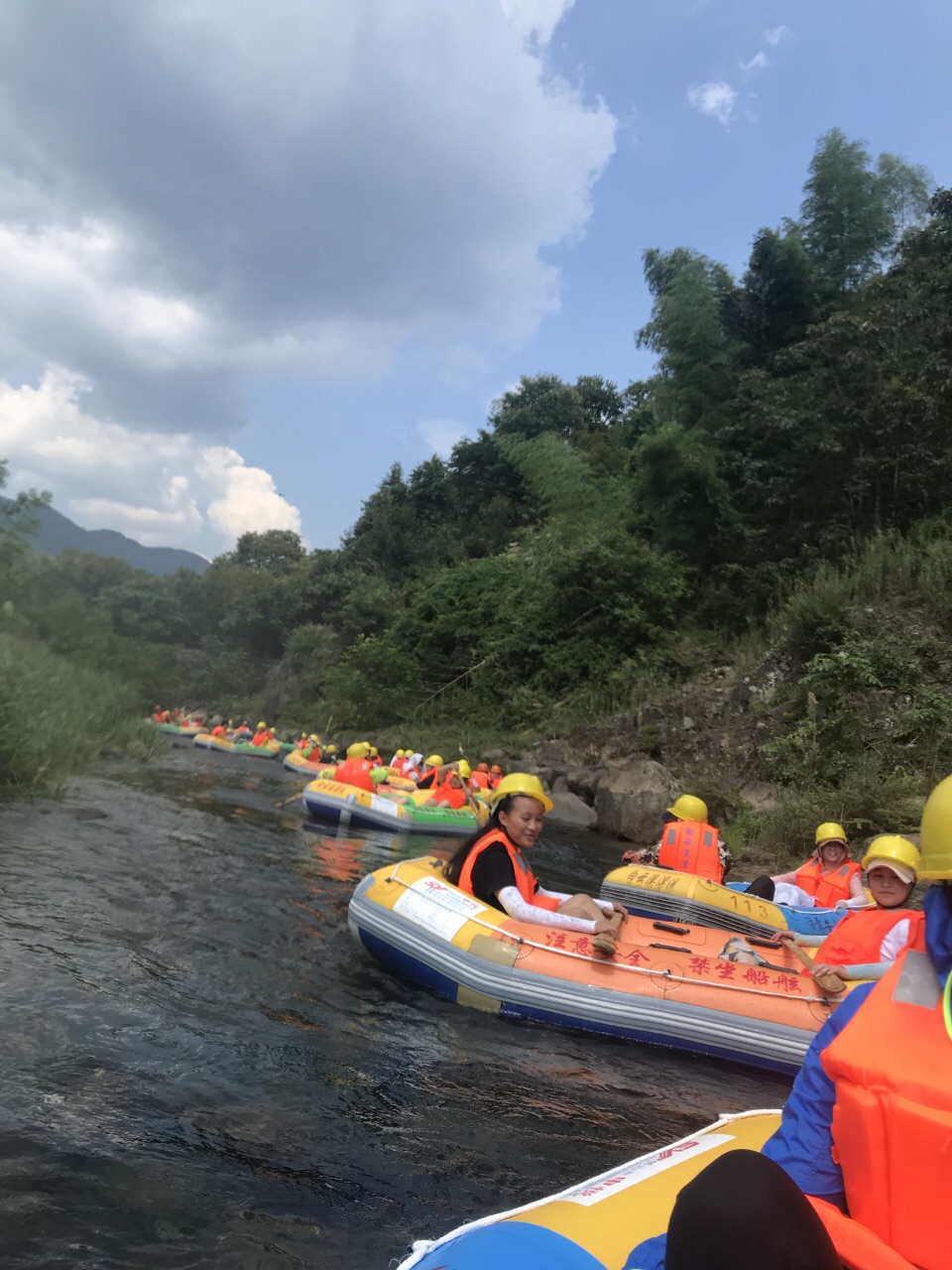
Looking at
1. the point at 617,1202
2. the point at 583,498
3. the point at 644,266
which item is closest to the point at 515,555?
the point at 583,498

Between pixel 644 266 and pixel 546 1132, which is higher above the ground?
pixel 644 266

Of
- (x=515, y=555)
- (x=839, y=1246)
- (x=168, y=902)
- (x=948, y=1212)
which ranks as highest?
(x=515, y=555)

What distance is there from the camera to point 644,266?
70.5ft

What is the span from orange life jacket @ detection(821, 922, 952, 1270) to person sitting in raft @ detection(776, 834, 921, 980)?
2851 millimetres

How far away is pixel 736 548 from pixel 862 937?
48.1ft

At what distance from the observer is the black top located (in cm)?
496

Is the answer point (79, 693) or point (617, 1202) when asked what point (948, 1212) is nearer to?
point (617, 1202)

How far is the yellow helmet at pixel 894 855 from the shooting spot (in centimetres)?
424

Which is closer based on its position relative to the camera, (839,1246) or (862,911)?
(839,1246)

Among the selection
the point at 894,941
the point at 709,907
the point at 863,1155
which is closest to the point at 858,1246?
the point at 863,1155

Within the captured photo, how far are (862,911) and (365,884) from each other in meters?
2.90

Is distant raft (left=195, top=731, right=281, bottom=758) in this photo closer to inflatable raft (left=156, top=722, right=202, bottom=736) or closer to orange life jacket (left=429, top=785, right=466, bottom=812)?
inflatable raft (left=156, top=722, right=202, bottom=736)

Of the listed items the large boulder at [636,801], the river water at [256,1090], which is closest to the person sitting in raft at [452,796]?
the large boulder at [636,801]

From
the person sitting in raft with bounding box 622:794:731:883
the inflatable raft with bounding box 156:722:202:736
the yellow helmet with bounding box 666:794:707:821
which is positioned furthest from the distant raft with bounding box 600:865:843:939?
the inflatable raft with bounding box 156:722:202:736
